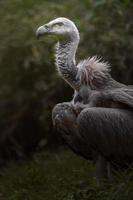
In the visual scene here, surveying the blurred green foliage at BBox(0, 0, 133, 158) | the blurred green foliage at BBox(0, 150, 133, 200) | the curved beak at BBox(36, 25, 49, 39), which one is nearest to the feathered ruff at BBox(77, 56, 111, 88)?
the curved beak at BBox(36, 25, 49, 39)

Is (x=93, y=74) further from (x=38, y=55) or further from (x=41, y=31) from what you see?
(x=38, y=55)

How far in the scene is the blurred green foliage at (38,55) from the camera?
12.7 metres

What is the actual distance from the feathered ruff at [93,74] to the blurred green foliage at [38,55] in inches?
173

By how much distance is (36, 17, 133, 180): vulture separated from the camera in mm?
7547

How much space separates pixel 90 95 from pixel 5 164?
17.6 ft

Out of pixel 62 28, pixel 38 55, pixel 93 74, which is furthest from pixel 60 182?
pixel 38 55

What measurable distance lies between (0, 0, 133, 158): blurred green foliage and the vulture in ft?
14.6

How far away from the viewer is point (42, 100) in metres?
13.2

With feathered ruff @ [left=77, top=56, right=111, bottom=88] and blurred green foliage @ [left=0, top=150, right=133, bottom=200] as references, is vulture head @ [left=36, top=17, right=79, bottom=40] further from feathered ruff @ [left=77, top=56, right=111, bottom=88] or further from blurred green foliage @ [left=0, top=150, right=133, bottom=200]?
blurred green foliage @ [left=0, top=150, right=133, bottom=200]

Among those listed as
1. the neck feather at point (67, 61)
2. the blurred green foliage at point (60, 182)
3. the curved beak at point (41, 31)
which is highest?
the curved beak at point (41, 31)

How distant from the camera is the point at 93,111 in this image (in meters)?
7.49

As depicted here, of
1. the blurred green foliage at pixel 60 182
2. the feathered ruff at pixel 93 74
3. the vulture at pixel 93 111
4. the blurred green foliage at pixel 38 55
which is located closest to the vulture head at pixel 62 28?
the vulture at pixel 93 111

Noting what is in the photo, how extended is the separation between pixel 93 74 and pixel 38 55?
4.94 meters

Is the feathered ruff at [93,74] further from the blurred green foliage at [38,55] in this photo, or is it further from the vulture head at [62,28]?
the blurred green foliage at [38,55]
